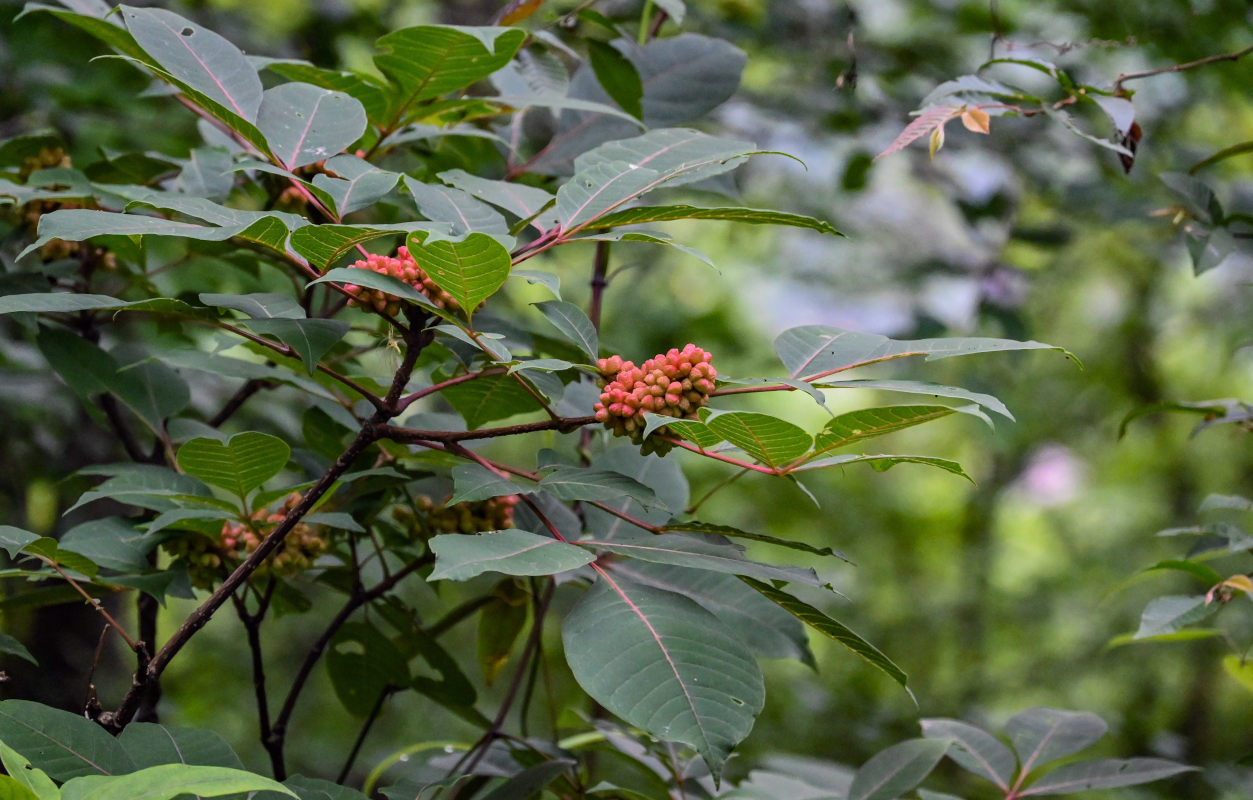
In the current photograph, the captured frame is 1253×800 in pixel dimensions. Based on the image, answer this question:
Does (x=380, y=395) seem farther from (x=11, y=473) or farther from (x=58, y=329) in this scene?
(x=11, y=473)

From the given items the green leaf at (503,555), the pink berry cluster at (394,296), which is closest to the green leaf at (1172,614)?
the green leaf at (503,555)

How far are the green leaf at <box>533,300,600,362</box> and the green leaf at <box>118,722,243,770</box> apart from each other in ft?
1.10

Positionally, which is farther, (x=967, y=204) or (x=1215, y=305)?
(x=1215, y=305)

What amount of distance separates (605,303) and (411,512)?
195 centimetres

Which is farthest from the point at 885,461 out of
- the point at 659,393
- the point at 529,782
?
the point at 529,782

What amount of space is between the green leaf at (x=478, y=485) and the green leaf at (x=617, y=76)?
44 centimetres

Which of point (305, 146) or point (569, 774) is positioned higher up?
point (305, 146)

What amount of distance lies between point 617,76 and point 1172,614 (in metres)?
0.67

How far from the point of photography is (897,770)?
2.47ft

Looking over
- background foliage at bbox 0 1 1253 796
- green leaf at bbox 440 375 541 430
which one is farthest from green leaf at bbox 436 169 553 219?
background foliage at bbox 0 1 1253 796

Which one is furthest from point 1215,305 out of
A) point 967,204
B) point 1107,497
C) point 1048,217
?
point 967,204

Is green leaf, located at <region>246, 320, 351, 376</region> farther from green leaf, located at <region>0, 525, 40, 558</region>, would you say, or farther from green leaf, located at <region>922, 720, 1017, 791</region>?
green leaf, located at <region>922, 720, 1017, 791</region>

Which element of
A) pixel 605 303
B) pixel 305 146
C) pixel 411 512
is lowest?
pixel 605 303

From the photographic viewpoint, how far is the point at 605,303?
2.70 metres
